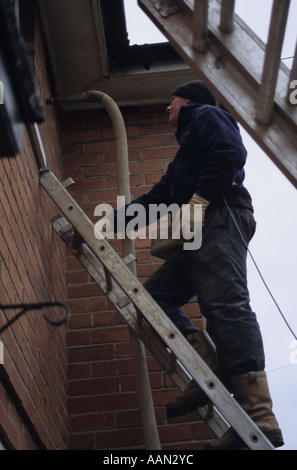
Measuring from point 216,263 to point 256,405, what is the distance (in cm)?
62

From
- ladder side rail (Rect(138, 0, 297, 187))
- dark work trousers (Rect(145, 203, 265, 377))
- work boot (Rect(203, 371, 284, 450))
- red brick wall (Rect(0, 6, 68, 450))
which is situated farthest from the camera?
dark work trousers (Rect(145, 203, 265, 377))

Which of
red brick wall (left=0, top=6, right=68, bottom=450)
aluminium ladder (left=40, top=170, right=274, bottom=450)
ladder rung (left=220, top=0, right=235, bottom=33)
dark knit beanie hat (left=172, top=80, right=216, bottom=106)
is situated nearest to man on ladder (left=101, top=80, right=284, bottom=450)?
dark knit beanie hat (left=172, top=80, right=216, bottom=106)

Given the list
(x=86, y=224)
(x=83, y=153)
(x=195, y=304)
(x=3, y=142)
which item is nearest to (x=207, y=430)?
(x=195, y=304)

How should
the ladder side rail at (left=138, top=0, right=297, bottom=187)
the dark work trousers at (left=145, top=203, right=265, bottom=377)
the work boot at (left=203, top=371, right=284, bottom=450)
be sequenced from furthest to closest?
the dark work trousers at (left=145, top=203, right=265, bottom=377), the work boot at (left=203, top=371, right=284, bottom=450), the ladder side rail at (left=138, top=0, right=297, bottom=187)

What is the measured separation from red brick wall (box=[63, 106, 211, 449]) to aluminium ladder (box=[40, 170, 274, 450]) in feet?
2.25

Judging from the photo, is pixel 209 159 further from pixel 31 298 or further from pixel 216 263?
pixel 31 298

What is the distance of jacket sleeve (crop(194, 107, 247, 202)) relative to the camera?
124 inches

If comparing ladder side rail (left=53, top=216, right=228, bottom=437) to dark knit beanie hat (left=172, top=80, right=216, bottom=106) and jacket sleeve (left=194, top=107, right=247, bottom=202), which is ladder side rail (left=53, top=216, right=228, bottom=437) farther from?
dark knit beanie hat (left=172, top=80, right=216, bottom=106)

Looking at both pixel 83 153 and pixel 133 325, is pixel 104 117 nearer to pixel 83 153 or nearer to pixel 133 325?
pixel 83 153

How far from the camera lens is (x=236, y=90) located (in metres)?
2.11

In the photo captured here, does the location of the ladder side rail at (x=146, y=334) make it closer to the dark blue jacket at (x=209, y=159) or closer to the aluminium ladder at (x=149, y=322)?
the aluminium ladder at (x=149, y=322)

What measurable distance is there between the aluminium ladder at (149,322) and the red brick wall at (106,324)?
685 millimetres

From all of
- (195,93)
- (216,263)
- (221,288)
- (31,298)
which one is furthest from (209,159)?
(31,298)

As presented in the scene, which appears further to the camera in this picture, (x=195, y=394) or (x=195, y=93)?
(x=195, y=93)
